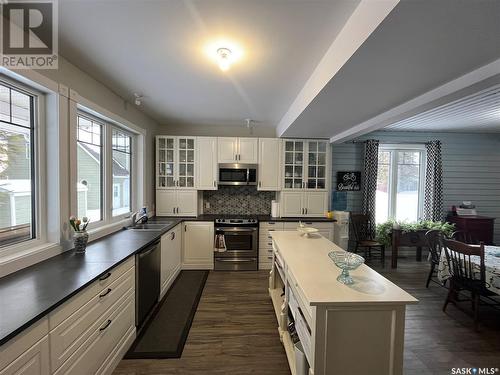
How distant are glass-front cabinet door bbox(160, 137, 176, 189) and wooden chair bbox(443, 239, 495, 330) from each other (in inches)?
163

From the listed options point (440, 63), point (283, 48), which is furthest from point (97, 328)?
point (440, 63)

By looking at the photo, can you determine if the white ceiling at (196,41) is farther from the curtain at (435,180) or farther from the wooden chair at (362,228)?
the curtain at (435,180)

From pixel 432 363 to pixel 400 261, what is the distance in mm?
2957

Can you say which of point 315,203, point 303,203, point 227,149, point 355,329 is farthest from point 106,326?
point 315,203

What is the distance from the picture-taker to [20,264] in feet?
5.45

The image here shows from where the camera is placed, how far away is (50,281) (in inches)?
58.9

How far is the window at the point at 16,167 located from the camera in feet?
5.52

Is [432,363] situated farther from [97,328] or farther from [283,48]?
[283,48]

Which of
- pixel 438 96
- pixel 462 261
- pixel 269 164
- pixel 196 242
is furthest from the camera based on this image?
pixel 269 164

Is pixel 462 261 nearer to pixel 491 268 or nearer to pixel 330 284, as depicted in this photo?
pixel 491 268

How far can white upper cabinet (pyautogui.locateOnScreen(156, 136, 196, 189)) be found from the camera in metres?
4.19

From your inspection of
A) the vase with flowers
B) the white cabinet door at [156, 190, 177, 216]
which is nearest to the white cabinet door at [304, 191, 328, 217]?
the white cabinet door at [156, 190, 177, 216]

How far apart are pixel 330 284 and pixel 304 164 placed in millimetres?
3069

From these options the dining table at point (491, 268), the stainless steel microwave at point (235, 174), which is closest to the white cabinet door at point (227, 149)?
the stainless steel microwave at point (235, 174)
